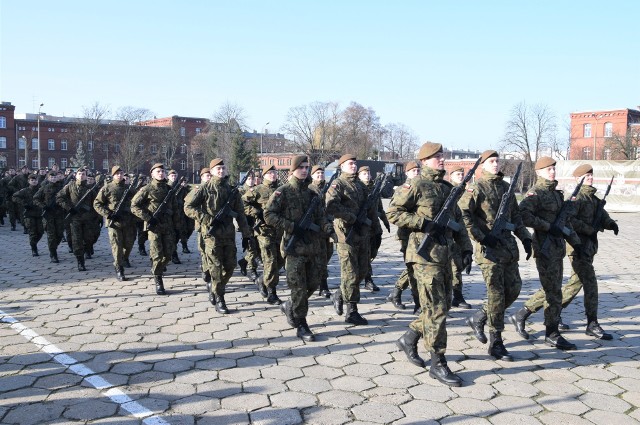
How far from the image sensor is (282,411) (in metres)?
4.11

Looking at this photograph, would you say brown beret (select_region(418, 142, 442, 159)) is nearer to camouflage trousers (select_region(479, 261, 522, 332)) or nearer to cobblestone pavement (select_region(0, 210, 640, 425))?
camouflage trousers (select_region(479, 261, 522, 332))

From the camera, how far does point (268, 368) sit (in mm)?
5039

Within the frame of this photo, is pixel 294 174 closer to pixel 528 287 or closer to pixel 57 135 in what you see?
pixel 528 287

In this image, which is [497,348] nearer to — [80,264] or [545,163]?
[545,163]

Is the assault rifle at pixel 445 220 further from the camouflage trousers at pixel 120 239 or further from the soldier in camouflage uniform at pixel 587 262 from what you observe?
the camouflage trousers at pixel 120 239

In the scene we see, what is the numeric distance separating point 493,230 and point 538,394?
1606 millimetres

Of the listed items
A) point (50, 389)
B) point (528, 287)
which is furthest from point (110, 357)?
point (528, 287)

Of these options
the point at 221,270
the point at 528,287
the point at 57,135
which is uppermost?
the point at 57,135

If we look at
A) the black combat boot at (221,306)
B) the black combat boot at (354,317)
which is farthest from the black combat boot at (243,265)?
the black combat boot at (354,317)

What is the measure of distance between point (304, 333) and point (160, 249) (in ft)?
11.3

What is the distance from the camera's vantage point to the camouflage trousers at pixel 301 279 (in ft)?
19.4

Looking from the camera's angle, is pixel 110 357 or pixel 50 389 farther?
Result: pixel 110 357

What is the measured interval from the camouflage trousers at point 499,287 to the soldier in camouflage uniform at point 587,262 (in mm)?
654

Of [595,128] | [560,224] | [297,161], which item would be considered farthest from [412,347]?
[595,128]
